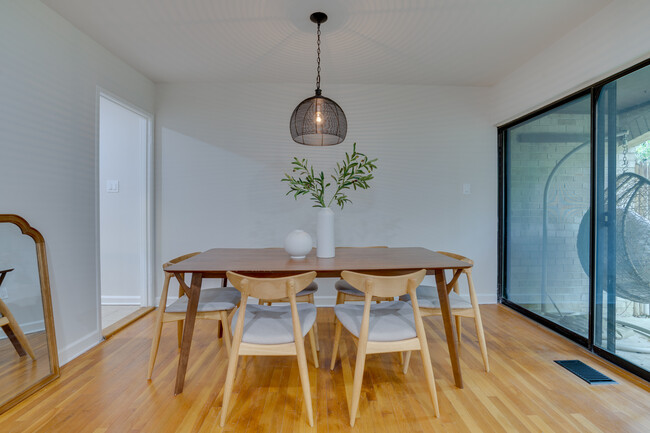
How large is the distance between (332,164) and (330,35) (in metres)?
1.33

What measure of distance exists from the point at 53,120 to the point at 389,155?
2.93 m

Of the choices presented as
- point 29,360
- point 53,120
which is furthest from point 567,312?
point 53,120

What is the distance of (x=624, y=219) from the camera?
216 centimetres

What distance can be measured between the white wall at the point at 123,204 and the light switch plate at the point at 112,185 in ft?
0.04

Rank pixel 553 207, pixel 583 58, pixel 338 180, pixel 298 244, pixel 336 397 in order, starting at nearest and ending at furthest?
pixel 336 397, pixel 298 244, pixel 583 58, pixel 553 207, pixel 338 180

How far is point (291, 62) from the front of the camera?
3.02 meters

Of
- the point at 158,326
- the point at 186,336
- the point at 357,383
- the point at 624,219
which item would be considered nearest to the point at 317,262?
the point at 357,383

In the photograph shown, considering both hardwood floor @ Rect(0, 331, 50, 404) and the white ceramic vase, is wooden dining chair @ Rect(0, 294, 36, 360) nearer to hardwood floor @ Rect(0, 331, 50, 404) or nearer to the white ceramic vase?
hardwood floor @ Rect(0, 331, 50, 404)

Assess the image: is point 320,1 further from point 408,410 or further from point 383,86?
point 408,410

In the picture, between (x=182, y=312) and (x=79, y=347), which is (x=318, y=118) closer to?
(x=182, y=312)

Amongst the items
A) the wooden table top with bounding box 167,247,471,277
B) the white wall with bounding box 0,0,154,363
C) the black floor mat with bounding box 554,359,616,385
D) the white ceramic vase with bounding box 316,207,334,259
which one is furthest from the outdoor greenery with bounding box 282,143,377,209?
the black floor mat with bounding box 554,359,616,385

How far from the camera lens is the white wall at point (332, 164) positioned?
3529 mm

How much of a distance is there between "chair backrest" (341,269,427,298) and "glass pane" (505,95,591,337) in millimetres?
1783

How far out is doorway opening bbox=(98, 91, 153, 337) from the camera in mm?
3422
